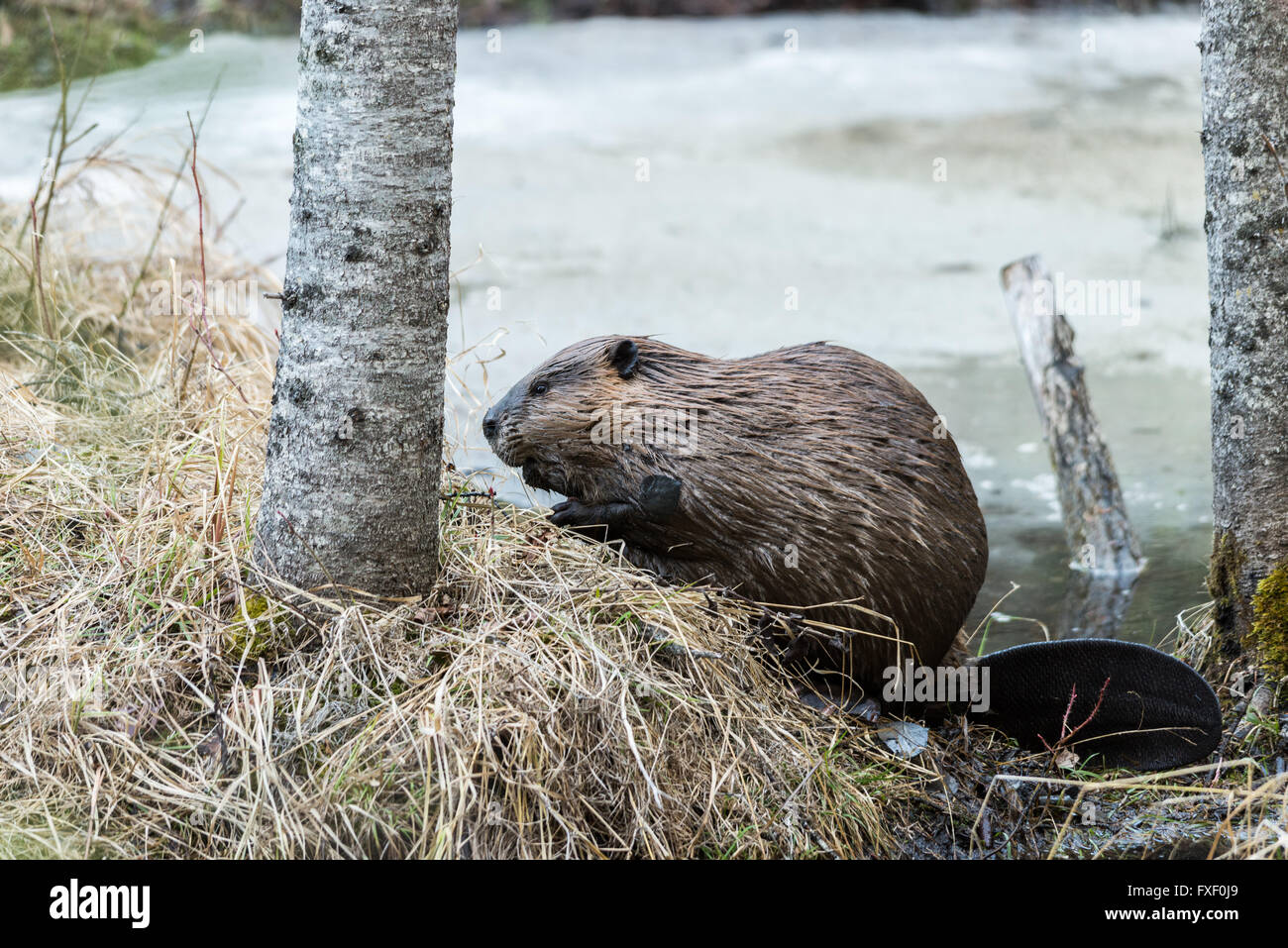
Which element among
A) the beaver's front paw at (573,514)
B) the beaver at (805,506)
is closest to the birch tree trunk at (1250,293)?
the beaver at (805,506)

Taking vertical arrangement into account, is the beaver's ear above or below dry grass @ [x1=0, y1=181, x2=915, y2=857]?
above

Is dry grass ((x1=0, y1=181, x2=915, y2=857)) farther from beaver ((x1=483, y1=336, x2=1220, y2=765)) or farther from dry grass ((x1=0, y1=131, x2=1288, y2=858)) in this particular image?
beaver ((x1=483, y1=336, x2=1220, y2=765))

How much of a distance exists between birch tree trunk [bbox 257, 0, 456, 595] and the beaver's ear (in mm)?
564

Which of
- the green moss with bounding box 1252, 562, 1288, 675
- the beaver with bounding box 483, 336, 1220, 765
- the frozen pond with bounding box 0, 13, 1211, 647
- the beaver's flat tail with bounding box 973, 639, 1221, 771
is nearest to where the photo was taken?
the beaver's flat tail with bounding box 973, 639, 1221, 771

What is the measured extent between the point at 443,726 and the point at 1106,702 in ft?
4.86

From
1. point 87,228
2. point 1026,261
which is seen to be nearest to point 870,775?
point 1026,261

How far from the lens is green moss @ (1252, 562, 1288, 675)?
295 cm

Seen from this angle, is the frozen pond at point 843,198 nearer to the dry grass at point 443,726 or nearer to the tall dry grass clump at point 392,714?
the dry grass at point 443,726

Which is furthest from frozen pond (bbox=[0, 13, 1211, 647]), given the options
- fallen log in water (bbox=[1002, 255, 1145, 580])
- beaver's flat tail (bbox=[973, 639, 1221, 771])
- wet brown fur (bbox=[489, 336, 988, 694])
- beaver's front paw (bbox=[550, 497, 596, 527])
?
beaver's front paw (bbox=[550, 497, 596, 527])

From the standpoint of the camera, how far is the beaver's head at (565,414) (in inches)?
115

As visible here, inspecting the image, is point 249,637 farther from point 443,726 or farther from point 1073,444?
point 1073,444

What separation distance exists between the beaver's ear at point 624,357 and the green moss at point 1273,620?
1.58 metres

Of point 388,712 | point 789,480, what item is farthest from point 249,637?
point 789,480

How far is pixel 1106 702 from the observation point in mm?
2797
